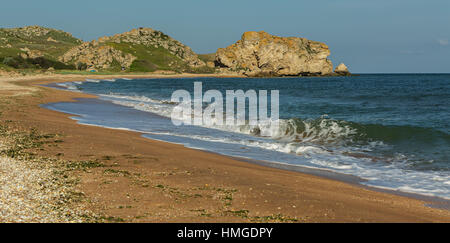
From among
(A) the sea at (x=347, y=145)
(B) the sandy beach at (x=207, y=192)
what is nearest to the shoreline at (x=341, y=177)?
(A) the sea at (x=347, y=145)

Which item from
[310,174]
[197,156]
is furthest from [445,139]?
[197,156]

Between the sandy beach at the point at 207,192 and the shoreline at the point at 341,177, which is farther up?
the sandy beach at the point at 207,192

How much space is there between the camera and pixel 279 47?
196125 millimetres

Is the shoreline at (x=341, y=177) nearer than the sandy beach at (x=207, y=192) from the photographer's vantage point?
No

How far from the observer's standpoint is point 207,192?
7719 millimetres

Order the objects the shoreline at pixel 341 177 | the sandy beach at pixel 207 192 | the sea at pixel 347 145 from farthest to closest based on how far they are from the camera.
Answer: the sea at pixel 347 145 → the shoreline at pixel 341 177 → the sandy beach at pixel 207 192

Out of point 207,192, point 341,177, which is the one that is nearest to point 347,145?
point 341,177

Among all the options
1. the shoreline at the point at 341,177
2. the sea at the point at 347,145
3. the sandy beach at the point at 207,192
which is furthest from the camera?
the sea at the point at 347,145

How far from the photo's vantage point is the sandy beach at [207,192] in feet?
20.8

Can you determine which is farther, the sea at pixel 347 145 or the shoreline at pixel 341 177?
the sea at pixel 347 145

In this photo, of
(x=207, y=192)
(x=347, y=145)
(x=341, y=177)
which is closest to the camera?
(x=207, y=192)

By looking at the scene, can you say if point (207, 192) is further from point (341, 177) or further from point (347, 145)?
point (347, 145)

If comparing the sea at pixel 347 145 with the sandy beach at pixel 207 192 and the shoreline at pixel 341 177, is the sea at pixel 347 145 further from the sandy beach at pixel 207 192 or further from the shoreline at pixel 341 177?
the sandy beach at pixel 207 192
